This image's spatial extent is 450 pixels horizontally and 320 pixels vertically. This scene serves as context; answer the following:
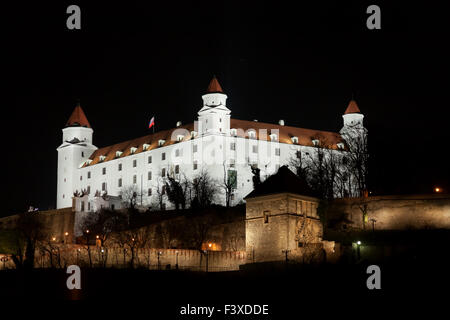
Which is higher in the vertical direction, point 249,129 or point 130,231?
point 249,129

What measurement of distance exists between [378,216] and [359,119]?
150 ft

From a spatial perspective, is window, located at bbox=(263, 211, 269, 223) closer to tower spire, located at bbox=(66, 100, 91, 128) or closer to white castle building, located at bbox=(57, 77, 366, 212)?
white castle building, located at bbox=(57, 77, 366, 212)

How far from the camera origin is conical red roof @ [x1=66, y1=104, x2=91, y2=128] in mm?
112625

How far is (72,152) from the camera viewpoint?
110 meters

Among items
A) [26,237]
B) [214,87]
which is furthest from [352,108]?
[26,237]

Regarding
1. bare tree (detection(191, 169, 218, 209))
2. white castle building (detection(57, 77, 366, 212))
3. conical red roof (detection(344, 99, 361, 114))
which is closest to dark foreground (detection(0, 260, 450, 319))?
bare tree (detection(191, 169, 218, 209))

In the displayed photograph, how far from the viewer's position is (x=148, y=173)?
97875 mm

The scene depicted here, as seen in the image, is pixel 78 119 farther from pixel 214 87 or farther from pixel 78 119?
pixel 214 87

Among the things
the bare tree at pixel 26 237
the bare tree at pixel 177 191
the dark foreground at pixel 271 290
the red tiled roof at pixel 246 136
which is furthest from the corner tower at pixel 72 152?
the dark foreground at pixel 271 290

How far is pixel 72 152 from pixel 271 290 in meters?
Result: 64.9

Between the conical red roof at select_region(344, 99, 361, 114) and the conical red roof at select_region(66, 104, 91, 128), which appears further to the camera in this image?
the conical red roof at select_region(66, 104, 91, 128)

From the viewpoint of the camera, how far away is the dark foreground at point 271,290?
46.3 metres
